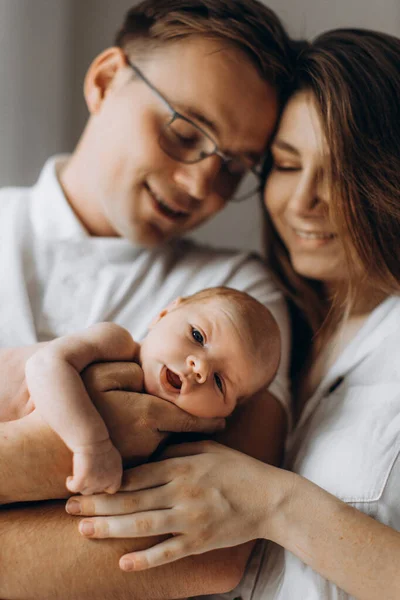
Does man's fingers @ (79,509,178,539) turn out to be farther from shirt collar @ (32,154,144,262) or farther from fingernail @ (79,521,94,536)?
shirt collar @ (32,154,144,262)

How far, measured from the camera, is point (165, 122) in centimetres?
186

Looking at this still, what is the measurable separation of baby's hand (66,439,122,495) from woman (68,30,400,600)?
8cm

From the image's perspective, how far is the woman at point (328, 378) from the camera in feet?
4.62

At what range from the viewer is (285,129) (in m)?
1.85

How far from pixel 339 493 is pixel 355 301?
0.60 meters

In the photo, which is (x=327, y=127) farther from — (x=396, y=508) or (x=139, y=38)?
(x=396, y=508)

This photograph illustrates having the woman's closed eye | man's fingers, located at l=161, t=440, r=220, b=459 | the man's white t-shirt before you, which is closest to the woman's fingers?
man's fingers, located at l=161, t=440, r=220, b=459

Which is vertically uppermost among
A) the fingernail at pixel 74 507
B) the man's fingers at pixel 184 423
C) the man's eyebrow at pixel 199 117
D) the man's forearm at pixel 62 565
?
the man's eyebrow at pixel 199 117

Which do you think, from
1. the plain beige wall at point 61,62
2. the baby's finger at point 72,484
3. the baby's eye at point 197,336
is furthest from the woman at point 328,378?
the plain beige wall at point 61,62

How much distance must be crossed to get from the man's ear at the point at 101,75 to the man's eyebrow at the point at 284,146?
510mm

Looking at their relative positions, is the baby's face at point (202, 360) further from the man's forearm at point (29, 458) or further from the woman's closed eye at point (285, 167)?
the woman's closed eye at point (285, 167)

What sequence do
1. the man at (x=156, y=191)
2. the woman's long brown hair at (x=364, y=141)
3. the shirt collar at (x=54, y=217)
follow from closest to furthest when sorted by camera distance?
the woman's long brown hair at (x=364, y=141) < the man at (x=156, y=191) < the shirt collar at (x=54, y=217)

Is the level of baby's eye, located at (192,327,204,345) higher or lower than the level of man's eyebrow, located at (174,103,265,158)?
lower

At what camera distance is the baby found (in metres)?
1.30
